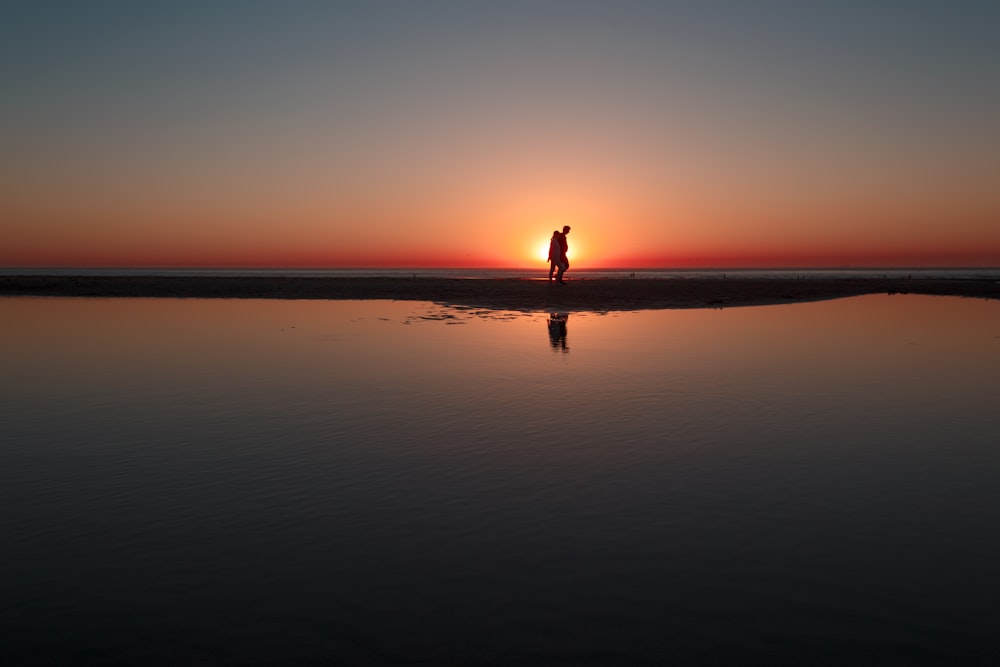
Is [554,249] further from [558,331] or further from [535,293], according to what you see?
[558,331]

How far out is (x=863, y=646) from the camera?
4117 mm

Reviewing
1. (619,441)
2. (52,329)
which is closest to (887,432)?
(619,441)

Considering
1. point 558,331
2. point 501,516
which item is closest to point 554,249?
point 558,331

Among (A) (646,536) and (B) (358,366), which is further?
(B) (358,366)

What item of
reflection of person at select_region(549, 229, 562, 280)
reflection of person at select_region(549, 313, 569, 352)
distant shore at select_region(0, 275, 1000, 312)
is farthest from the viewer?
reflection of person at select_region(549, 229, 562, 280)

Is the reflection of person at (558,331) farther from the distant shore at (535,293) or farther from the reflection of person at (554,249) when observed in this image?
the reflection of person at (554,249)

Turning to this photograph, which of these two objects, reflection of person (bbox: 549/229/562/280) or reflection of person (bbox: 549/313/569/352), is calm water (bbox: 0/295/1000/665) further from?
reflection of person (bbox: 549/229/562/280)

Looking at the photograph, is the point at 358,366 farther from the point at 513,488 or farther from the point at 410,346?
the point at 513,488

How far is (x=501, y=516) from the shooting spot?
6.14 meters

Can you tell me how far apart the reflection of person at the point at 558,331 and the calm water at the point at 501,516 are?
4.37 meters

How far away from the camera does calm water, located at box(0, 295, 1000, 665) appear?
4.27 meters

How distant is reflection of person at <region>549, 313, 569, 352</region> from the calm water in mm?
4366

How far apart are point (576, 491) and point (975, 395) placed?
353 inches

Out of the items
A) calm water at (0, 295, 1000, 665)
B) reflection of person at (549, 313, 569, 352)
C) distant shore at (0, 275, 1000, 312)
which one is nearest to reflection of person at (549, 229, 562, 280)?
distant shore at (0, 275, 1000, 312)
